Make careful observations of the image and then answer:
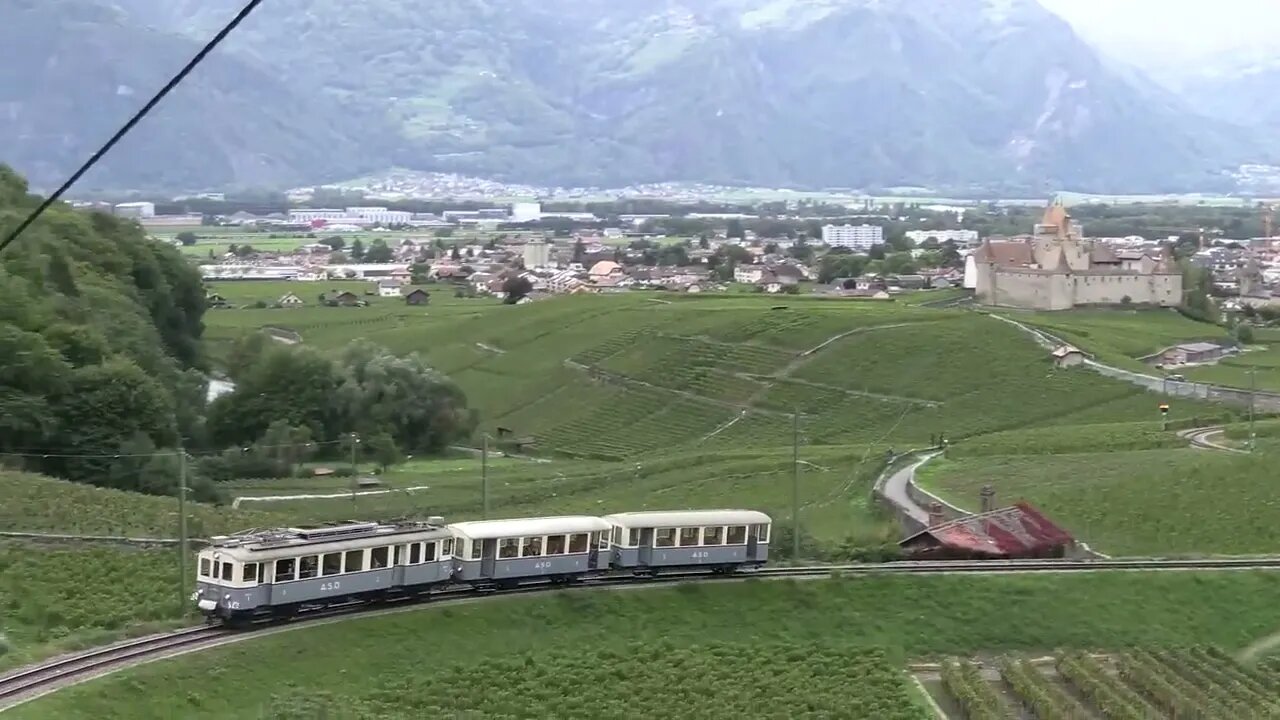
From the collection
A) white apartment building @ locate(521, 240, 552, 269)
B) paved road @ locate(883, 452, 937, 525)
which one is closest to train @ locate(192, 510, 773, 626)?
paved road @ locate(883, 452, 937, 525)

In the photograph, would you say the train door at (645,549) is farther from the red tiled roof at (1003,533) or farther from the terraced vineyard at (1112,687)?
the red tiled roof at (1003,533)

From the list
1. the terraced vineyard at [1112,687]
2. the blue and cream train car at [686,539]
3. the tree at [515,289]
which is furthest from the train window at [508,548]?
the tree at [515,289]

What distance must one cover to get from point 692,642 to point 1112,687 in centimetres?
751

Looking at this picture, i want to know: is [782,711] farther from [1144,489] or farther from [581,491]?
[581,491]

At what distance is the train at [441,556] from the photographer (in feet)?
82.9

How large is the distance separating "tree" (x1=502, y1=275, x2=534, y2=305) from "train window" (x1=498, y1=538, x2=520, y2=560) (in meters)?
97.7

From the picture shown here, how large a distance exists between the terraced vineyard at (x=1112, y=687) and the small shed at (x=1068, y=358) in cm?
4473

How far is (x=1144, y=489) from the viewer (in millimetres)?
41312

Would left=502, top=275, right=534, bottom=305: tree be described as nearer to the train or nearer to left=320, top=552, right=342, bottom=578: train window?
the train

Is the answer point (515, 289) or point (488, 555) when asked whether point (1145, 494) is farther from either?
point (515, 289)

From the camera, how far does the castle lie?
10325cm

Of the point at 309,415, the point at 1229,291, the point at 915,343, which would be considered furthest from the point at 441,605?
the point at 1229,291

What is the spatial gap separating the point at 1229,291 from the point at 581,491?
100782mm

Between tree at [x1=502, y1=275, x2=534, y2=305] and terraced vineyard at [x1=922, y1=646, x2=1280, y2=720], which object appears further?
tree at [x1=502, y1=275, x2=534, y2=305]
